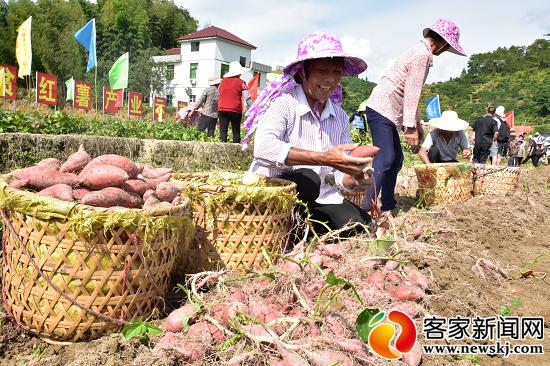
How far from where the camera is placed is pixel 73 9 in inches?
1769

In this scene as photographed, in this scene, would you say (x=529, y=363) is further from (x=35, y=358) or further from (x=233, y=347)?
(x=35, y=358)

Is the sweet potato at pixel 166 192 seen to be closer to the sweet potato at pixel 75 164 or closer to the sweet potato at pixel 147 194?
the sweet potato at pixel 147 194

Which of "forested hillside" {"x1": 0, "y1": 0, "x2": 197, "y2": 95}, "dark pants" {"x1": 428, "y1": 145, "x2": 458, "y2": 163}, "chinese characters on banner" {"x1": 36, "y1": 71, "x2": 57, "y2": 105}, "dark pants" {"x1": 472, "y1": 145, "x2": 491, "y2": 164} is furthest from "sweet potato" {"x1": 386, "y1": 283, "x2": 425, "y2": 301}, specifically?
"forested hillside" {"x1": 0, "y1": 0, "x2": 197, "y2": 95}

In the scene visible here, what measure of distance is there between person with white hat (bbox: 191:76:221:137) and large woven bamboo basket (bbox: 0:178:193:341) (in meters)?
6.16

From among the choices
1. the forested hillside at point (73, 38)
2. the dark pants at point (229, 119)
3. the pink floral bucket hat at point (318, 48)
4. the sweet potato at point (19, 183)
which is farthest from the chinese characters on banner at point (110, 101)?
the sweet potato at point (19, 183)

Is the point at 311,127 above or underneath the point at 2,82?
underneath

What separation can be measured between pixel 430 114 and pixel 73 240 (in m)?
A: 13.7

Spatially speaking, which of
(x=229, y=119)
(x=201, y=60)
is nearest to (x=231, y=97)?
(x=229, y=119)

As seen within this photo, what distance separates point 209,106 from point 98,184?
6117 mm

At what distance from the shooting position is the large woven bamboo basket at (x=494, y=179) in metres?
5.48

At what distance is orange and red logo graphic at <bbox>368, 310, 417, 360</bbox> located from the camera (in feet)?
4.90

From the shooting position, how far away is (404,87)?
12.9 feet

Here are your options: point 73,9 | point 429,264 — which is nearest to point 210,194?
point 429,264

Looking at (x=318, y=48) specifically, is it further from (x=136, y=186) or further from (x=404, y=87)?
(x=404, y=87)
